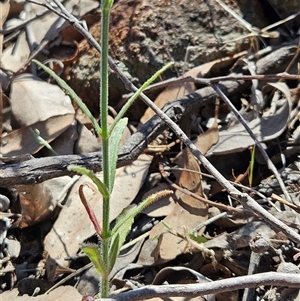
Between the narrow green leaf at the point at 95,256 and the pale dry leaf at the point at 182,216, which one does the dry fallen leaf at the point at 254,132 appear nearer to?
the pale dry leaf at the point at 182,216

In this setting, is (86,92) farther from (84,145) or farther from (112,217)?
(112,217)

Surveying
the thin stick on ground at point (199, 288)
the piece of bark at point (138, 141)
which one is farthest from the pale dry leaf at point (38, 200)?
the thin stick on ground at point (199, 288)

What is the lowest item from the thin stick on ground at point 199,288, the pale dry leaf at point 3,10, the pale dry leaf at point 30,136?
the thin stick on ground at point 199,288

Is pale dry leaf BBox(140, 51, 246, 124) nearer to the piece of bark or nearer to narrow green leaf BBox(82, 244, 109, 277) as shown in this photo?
the piece of bark

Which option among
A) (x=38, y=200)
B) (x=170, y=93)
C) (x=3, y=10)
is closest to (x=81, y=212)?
(x=38, y=200)

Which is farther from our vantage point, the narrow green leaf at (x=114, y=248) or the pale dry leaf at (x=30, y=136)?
the pale dry leaf at (x=30, y=136)

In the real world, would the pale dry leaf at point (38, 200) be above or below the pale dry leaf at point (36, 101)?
below

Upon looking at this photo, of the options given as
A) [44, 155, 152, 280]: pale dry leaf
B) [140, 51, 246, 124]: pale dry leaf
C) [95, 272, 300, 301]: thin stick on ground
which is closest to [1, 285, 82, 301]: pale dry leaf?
[44, 155, 152, 280]: pale dry leaf
